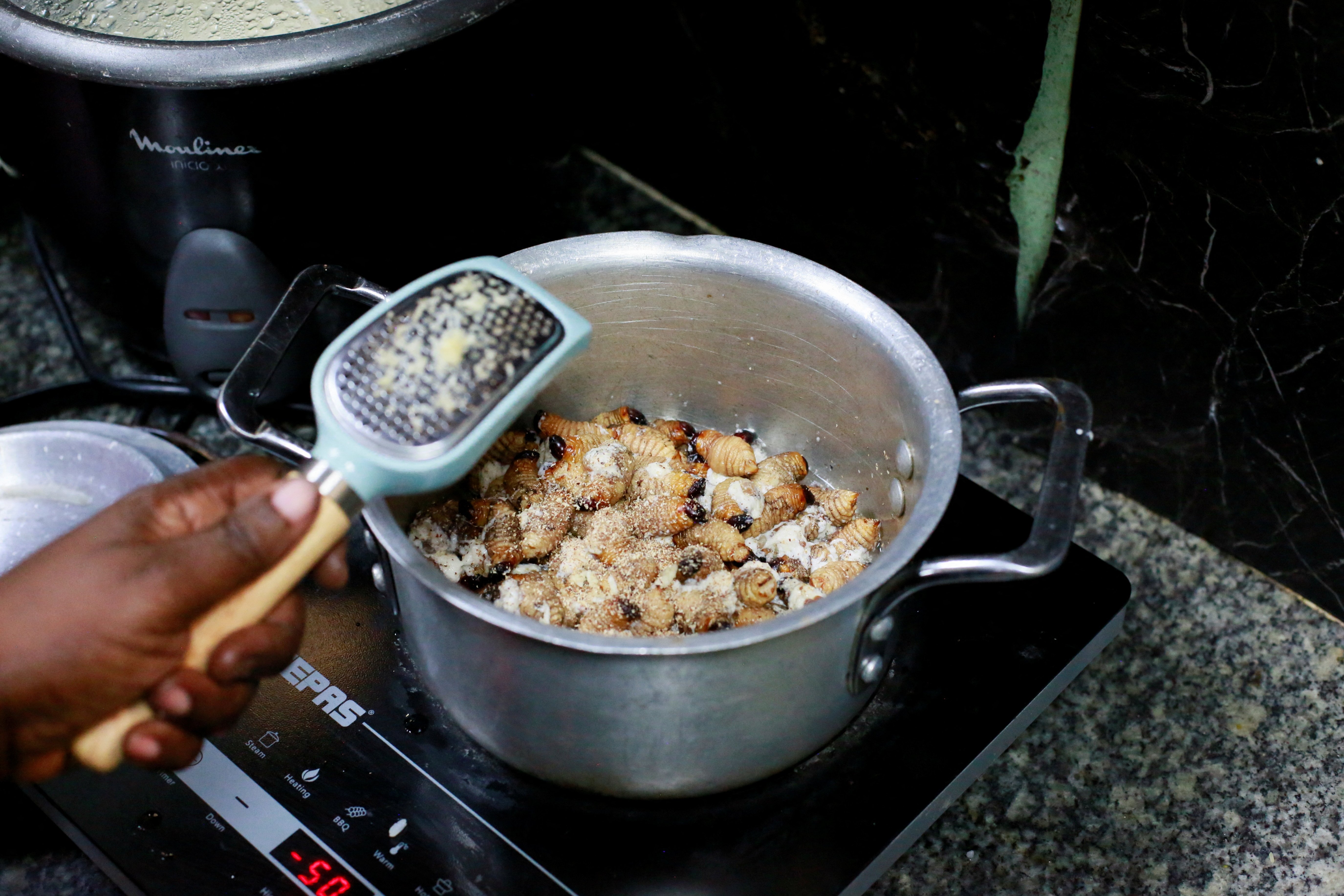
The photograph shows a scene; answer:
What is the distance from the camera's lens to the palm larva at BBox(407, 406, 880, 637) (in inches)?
28.0

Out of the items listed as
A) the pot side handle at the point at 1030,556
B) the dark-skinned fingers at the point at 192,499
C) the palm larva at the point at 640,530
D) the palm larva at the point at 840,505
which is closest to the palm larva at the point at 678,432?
the palm larva at the point at 640,530

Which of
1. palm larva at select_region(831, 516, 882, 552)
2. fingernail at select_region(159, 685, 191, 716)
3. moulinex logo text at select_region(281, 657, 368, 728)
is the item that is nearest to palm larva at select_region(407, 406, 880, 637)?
palm larva at select_region(831, 516, 882, 552)

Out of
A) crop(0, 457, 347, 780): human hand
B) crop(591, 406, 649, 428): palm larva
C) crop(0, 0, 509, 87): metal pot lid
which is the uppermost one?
crop(0, 0, 509, 87): metal pot lid

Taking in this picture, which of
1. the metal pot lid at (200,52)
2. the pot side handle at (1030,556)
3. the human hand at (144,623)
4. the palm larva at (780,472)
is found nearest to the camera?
the human hand at (144,623)

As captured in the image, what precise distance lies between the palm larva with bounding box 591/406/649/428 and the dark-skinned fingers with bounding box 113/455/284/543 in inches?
12.5

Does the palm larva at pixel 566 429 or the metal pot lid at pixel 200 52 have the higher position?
the metal pot lid at pixel 200 52

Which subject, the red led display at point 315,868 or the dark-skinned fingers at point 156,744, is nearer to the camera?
the dark-skinned fingers at point 156,744

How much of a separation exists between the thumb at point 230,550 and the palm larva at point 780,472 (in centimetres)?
36

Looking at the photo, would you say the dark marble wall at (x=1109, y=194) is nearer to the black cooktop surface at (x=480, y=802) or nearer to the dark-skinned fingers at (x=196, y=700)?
the black cooktop surface at (x=480, y=802)

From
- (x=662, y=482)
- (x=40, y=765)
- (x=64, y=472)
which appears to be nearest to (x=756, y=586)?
(x=662, y=482)

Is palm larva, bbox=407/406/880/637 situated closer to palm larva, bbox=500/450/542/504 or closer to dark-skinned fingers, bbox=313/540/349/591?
palm larva, bbox=500/450/542/504

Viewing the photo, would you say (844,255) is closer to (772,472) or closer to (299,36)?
(772,472)

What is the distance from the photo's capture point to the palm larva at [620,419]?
84 cm

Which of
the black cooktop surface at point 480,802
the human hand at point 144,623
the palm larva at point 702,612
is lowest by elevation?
the black cooktop surface at point 480,802
